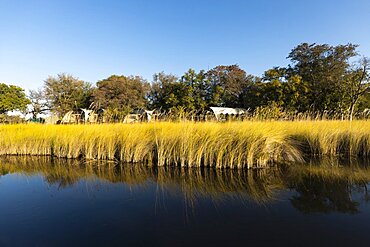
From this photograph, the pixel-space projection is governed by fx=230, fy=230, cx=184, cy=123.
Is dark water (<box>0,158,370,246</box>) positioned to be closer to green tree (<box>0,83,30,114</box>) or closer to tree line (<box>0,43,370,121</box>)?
tree line (<box>0,43,370,121</box>)

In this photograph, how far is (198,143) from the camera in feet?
16.7

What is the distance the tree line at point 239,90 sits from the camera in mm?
Result: 22484

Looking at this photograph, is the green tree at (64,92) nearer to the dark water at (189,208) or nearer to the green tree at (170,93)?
the green tree at (170,93)

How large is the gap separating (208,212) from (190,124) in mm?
3086

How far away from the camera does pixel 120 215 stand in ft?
8.60

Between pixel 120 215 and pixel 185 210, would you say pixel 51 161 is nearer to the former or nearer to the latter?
pixel 120 215

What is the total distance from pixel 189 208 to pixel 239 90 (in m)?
27.9

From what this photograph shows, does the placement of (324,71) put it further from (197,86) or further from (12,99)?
(12,99)

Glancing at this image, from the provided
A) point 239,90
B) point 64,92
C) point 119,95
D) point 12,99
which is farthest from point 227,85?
point 12,99

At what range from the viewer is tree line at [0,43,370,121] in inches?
885

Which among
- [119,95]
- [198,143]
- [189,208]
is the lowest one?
[189,208]

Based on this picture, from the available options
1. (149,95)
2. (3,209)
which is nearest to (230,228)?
(3,209)

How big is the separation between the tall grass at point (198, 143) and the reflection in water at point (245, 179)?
1.20ft

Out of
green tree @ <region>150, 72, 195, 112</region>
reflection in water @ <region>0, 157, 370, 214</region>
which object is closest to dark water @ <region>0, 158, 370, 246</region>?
reflection in water @ <region>0, 157, 370, 214</region>
